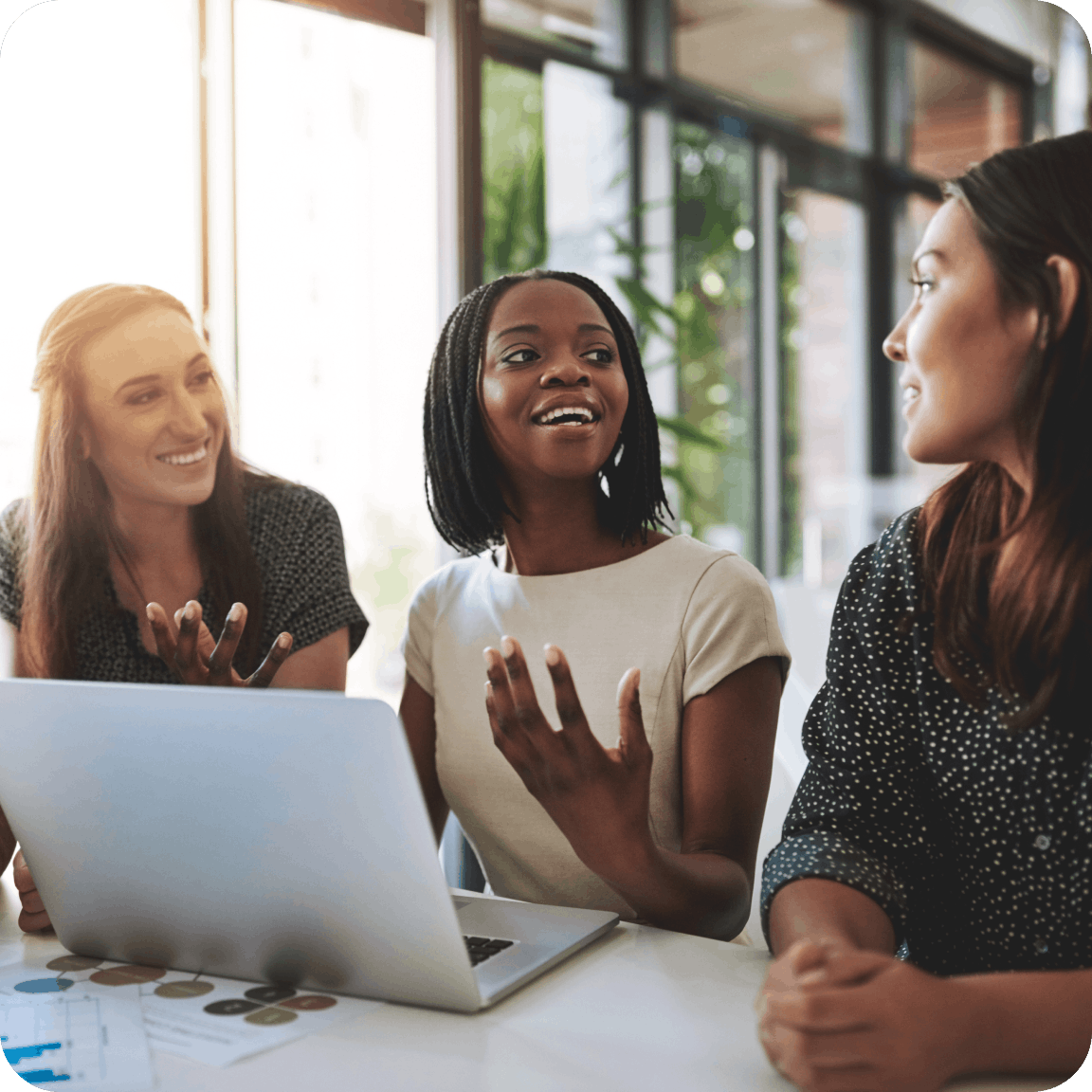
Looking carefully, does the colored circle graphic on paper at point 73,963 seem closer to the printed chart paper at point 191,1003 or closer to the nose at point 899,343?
the printed chart paper at point 191,1003

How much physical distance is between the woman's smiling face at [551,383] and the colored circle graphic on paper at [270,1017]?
0.68 metres

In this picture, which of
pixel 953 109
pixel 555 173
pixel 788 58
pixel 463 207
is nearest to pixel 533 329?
pixel 463 207

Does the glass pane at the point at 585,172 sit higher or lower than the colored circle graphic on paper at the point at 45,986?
higher

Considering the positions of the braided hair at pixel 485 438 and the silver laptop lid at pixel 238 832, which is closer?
the silver laptop lid at pixel 238 832

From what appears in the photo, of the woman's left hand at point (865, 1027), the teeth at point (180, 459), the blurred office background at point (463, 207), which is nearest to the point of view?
the woman's left hand at point (865, 1027)

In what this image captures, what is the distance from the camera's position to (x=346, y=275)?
279 cm

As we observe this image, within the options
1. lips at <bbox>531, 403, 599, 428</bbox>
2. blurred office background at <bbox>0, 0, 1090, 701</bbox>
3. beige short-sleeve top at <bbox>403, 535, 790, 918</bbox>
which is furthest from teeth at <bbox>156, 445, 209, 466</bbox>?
lips at <bbox>531, 403, 599, 428</bbox>

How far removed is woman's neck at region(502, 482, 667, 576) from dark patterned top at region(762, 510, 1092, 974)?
41cm

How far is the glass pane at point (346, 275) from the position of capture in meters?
2.47

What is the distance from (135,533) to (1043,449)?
1.11 meters

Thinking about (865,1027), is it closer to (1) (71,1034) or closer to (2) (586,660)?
(1) (71,1034)

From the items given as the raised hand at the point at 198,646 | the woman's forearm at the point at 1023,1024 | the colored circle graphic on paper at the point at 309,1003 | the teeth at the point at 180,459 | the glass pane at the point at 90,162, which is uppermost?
the glass pane at the point at 90,162

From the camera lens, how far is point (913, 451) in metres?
0.93

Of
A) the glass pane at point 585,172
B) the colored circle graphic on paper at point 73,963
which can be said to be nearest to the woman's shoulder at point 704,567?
the colored circle graphic on paper at point 73,963
